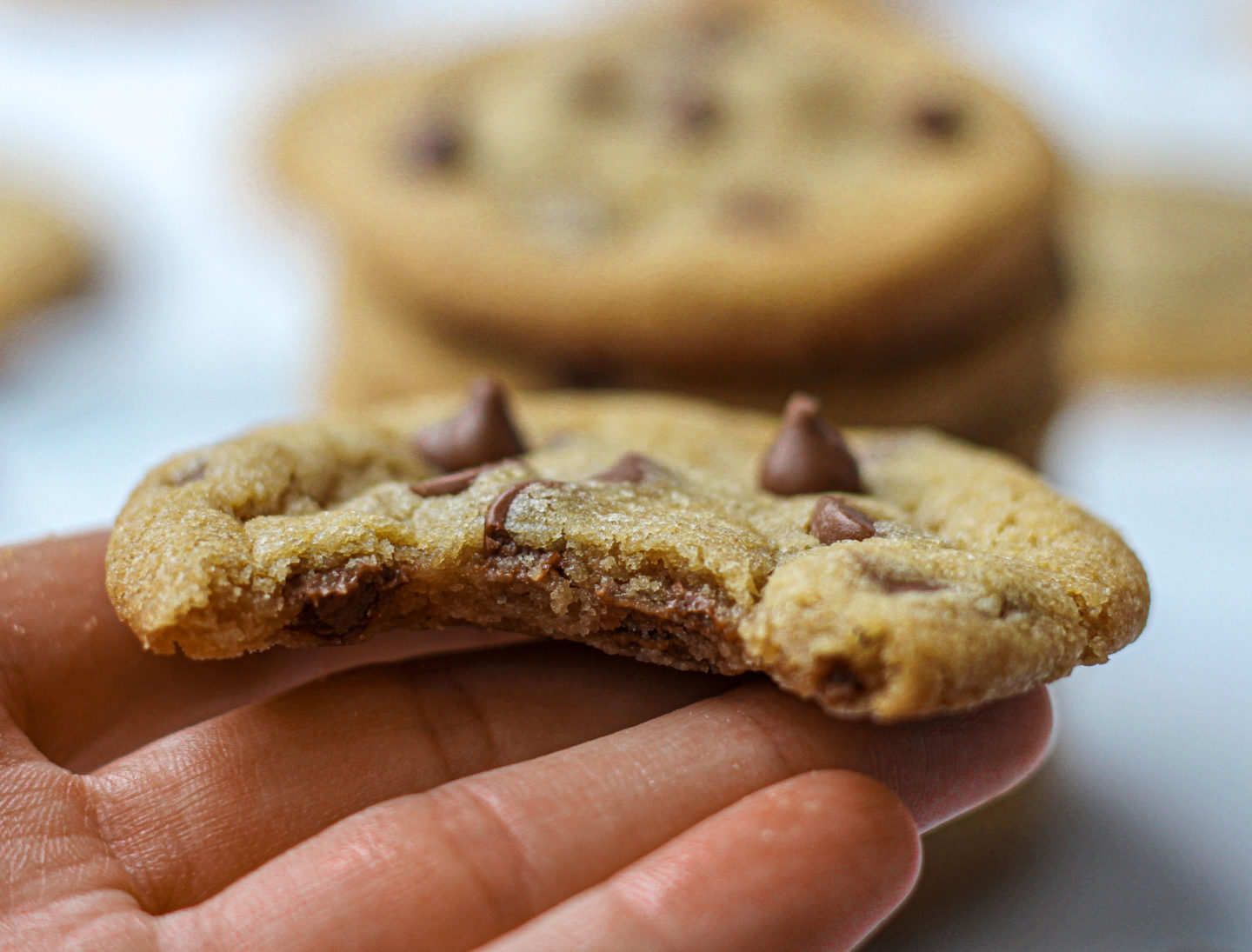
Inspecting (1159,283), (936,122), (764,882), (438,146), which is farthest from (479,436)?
(1159,283)

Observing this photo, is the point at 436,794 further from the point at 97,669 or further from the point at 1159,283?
the point at 1159,283

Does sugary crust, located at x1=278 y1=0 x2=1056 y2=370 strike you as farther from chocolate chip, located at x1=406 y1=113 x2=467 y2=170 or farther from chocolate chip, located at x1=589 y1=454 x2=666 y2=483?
chocolate chip, located at x1=589 y1=454 x2=666 y2=483

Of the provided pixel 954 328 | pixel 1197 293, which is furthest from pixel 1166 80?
pixel 954 328

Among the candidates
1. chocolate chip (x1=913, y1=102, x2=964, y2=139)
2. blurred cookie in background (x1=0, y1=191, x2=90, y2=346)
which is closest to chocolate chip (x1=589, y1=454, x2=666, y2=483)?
chocolate chip (x1=913, y1=102, x2=964, y2=139)

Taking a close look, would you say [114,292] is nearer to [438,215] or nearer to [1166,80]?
[438,215]

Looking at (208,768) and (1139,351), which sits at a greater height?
(208,768)

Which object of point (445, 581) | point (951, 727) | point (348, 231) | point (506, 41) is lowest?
point (951, 727)

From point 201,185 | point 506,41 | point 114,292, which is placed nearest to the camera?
point 506,41
